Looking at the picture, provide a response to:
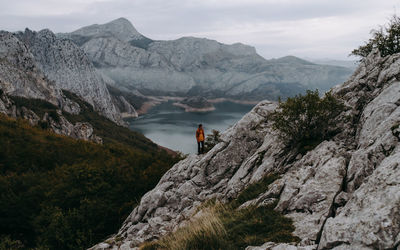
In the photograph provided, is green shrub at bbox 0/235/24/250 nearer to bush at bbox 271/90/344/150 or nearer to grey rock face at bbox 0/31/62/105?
bush at bbox 271/90/344/150

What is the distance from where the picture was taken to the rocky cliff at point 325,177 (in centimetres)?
630

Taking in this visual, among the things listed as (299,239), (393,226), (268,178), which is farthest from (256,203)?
(393,226)

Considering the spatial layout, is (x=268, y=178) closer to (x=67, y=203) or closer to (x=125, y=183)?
(x=125, y=183)

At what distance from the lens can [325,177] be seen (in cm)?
1007

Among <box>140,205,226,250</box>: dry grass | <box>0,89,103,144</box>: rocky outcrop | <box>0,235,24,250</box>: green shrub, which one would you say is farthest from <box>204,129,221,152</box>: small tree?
<box>0,89,103,144</box>: rocky outcrop

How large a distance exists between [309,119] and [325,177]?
5.46 m

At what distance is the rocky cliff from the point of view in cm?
630

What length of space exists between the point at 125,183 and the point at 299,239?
77.2 feet

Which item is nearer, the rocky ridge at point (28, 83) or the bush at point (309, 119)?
the bush at point (309, 119)

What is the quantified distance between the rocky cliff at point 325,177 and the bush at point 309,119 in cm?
62

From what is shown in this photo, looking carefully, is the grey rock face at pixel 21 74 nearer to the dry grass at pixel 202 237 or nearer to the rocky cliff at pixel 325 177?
the rocky cliff at pixel 325 177

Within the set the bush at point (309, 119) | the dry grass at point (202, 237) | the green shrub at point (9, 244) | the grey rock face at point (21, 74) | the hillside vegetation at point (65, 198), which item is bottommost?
the green shrub at point (9, 244)

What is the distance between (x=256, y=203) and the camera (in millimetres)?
11086

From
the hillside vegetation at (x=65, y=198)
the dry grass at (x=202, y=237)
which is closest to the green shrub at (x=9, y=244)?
the hillside vegetation at (x=65, y=198)
